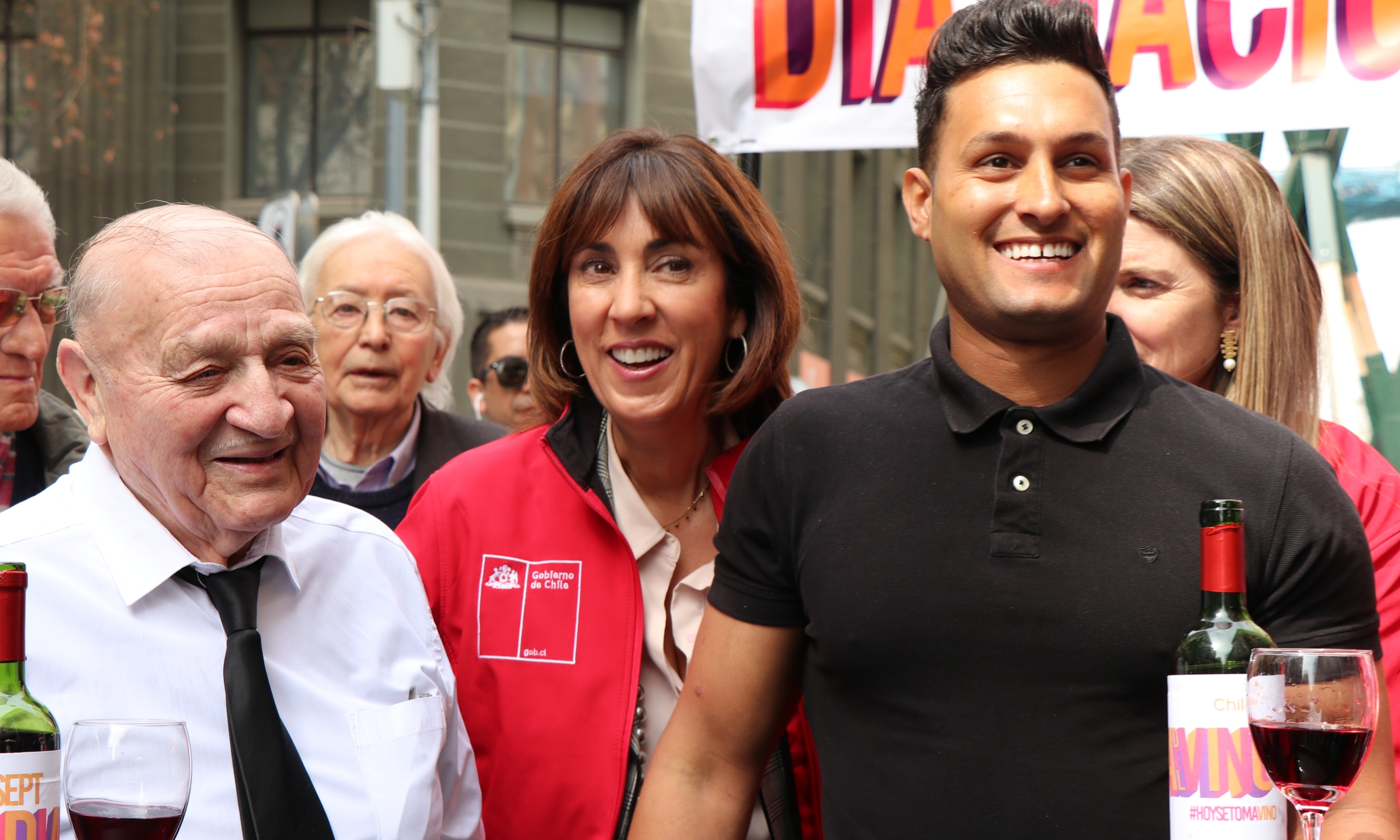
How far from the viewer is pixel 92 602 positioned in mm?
2361

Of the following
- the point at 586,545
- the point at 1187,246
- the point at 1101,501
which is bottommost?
the point at 586,545

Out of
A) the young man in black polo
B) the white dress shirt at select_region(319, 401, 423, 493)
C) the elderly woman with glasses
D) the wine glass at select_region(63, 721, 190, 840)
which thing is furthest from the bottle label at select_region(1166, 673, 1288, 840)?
the white dress shirt at select_region(319, 401, 423, 493)

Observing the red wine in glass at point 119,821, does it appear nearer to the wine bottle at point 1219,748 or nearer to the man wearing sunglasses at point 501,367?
the wine bottle at point 1219,748

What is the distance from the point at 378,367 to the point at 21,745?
124 inches

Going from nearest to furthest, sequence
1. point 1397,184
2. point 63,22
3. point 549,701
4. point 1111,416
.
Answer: point 1111,416, point 549,701, point 1397,184, point 63,22

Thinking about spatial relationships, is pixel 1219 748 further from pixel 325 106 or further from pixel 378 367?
pixel 325 106

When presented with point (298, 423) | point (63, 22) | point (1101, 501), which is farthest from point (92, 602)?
point (63, 22)

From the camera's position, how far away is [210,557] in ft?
8.35

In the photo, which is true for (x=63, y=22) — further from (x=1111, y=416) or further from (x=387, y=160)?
(x=1111, y=416)

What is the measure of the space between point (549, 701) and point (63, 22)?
15044 millimetres

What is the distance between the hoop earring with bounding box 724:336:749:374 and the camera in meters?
3.45

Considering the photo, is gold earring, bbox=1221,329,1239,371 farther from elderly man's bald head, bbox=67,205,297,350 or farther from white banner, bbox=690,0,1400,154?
elderly man's bald head, bbox=67,205,297,350

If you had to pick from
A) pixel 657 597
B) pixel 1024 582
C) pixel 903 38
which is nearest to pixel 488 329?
pixel 903 38

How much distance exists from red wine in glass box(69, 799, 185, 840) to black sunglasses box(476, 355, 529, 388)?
15.9ft
